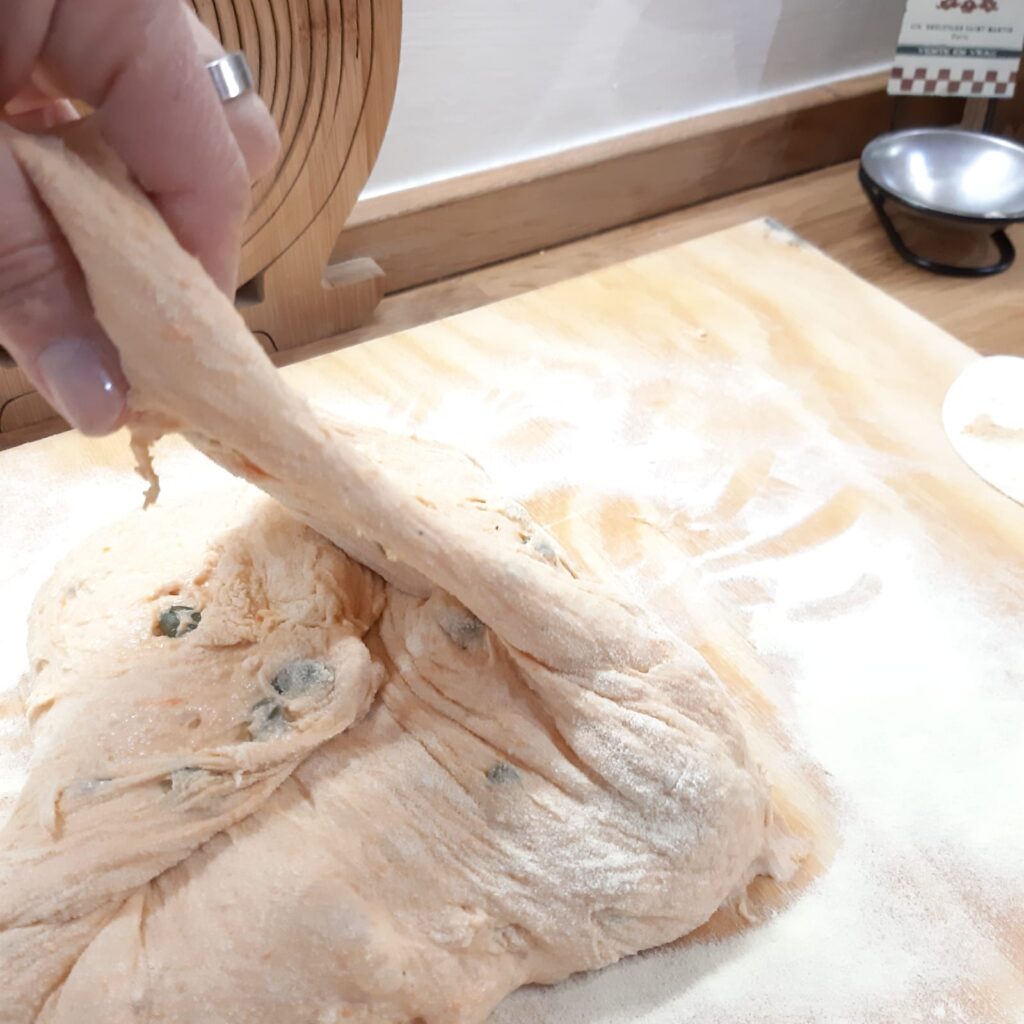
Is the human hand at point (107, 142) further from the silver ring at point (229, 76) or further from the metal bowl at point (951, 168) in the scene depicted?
the metal bowl at point (951, 168)

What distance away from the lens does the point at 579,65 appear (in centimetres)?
186

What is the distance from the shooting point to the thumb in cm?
54

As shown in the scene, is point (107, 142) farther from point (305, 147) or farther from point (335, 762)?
point (305, 147)

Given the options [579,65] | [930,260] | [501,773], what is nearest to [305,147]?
[579,65]

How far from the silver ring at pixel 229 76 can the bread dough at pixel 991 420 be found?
109 centimetres

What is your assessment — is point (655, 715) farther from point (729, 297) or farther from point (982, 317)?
point (982, 317)

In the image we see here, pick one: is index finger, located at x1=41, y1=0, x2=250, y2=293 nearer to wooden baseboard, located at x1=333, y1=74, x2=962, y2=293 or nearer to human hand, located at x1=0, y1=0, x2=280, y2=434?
human hand, located at x1=0, y1=0, x2=280, y2=434

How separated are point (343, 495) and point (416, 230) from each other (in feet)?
4.02

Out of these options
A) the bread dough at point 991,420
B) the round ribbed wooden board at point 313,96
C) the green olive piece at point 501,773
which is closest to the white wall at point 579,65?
the round ribbed wooden board at point 313,96

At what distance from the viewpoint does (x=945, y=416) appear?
55.1 inches

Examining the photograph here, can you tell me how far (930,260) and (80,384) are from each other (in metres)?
1.84

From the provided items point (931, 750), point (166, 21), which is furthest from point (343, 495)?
point (931, 750)

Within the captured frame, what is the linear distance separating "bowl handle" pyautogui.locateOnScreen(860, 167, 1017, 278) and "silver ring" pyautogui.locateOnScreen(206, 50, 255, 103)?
5.15 ft

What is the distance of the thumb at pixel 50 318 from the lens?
54 centimetres
